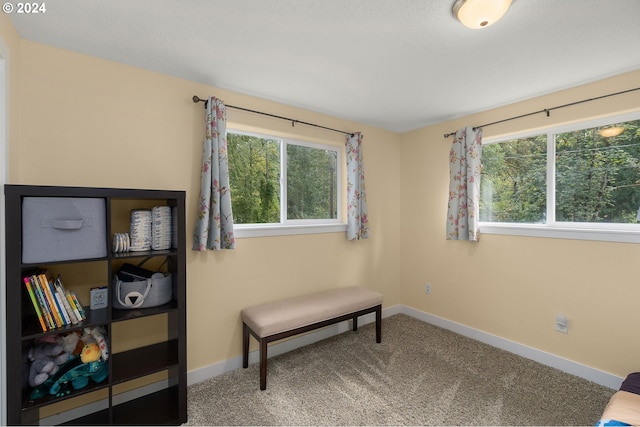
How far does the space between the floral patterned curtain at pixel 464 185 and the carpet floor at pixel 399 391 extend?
114 centimetres

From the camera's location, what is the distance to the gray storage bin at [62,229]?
1.35m

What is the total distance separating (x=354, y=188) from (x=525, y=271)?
5.73ft

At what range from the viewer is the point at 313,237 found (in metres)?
2.82

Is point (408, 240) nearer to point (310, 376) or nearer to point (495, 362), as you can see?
point (495, 362)

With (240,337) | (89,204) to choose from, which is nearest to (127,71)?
(89,204)

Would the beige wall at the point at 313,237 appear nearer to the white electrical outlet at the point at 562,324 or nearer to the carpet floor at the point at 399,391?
the white electrical outlet at the point at 562,324

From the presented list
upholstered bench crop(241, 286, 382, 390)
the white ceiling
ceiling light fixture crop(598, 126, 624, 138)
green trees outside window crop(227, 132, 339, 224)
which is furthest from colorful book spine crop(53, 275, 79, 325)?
ceiling light fixture crop(598, 126, 624, 138)

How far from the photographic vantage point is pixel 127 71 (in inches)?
74.7

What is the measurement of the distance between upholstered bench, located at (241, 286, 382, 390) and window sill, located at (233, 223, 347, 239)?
2.00 ft

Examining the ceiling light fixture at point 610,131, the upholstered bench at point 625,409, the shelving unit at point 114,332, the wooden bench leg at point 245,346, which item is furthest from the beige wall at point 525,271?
the shelving unit at point 114,332

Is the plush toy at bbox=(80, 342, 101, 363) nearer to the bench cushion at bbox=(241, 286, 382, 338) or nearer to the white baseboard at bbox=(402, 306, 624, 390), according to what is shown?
the bench cushion at bbox=(241, 286, 382, 338)

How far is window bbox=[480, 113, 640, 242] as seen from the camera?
207 cm

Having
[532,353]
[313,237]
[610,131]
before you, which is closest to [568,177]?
[610,131]

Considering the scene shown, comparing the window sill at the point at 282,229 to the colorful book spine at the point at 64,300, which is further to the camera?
the window sill at the point at 282,229
